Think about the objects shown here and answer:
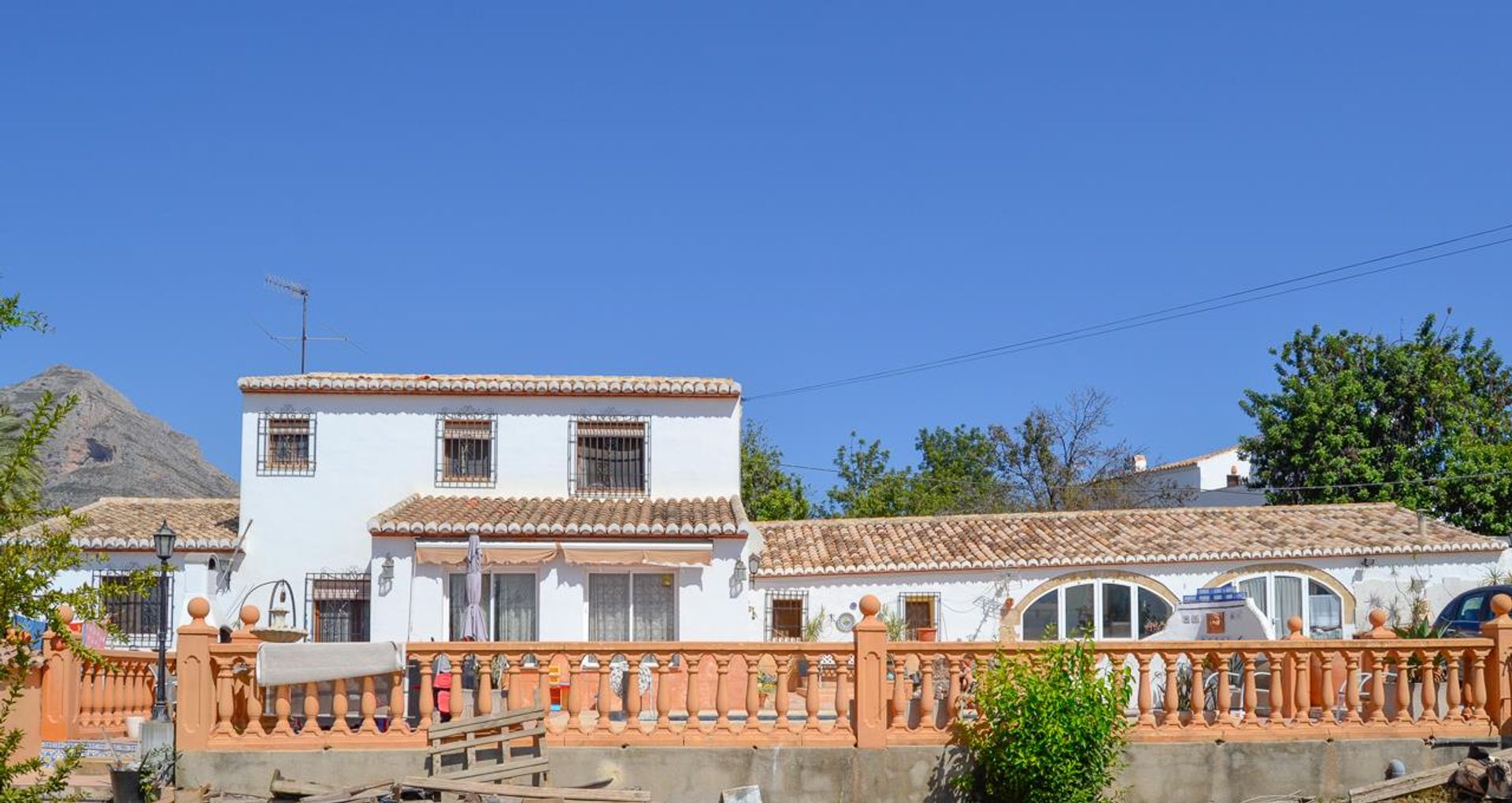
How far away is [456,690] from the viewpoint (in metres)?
13.2

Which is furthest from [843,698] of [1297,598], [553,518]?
[1297,598]

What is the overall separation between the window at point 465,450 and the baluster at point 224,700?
12.8m

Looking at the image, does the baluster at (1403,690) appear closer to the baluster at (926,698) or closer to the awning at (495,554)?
the baluster at (926,698)

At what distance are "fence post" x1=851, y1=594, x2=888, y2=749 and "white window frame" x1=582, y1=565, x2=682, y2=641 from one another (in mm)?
10740

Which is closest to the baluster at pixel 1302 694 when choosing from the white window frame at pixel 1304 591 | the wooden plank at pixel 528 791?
the wooden plank at pixel 528 791

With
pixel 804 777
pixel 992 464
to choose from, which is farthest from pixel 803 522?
pixel 992 464

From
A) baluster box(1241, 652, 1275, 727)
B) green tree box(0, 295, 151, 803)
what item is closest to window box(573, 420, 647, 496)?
baluster box(1241, 652, 1275, 727)

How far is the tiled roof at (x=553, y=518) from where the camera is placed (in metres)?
23.4

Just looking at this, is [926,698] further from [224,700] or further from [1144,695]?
[224,700]

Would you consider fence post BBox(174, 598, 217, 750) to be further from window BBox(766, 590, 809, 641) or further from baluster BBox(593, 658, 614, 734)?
window BBox(766, 590, 809, 641)

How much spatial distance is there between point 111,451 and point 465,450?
45051 millimetres

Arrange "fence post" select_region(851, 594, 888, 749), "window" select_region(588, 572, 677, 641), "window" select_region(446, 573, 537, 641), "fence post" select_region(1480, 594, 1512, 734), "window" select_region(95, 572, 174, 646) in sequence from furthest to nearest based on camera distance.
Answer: "window" select_region(95, 572, 174, 646) < "window" select_region(588, 572, 677, 641) < "window" select_region(446, 573, 537, 641) < "fence post" select_region(1480, 594, 1512, 734) < "fence post" select_region(851, 594, 888, 749)

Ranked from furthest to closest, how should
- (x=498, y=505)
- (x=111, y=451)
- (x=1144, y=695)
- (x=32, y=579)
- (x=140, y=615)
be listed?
(x=111, y=451) → (x=498, y=505) → (x=140, y=615) → (x=1144, y=695) → (x=32, y=579)

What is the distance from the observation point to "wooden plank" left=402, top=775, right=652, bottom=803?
41.0ft
